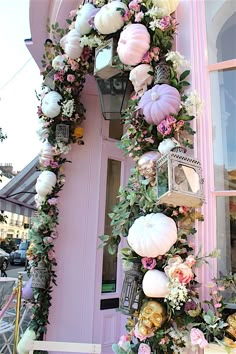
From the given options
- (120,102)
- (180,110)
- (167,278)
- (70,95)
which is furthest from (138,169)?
(70,95)

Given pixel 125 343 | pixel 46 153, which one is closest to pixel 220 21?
pixel 46 153

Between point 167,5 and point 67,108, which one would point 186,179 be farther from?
point 67,108

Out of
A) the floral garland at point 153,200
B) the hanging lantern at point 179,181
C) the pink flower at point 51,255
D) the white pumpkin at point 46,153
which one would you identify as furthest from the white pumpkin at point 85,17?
the pink flower at point 51,255

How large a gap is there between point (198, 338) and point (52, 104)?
215 centimetres

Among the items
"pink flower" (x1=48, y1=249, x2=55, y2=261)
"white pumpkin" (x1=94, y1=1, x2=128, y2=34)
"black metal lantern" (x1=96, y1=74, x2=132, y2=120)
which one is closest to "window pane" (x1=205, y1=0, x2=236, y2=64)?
"white pumpkin" (x1=94, y1=1, x2=128, y2=34)

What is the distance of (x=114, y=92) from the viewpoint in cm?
233

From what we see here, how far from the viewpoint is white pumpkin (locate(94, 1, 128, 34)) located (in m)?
1.79

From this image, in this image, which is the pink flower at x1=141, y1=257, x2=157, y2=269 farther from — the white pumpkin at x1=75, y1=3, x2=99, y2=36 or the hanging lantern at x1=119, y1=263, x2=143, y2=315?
the white pumpkin at x1=75, y1=3, x2=99, y2=36

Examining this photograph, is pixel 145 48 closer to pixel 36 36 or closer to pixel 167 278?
pixel 167 278

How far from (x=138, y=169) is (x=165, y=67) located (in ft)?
1.79

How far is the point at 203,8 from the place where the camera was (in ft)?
5.90

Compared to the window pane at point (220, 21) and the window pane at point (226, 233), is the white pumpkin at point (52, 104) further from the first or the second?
the window pane at point (226, 233)

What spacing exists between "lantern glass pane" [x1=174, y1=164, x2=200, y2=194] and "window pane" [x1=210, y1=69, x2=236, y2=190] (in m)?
0.27

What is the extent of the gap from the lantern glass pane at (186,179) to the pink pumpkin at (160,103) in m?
0.31
